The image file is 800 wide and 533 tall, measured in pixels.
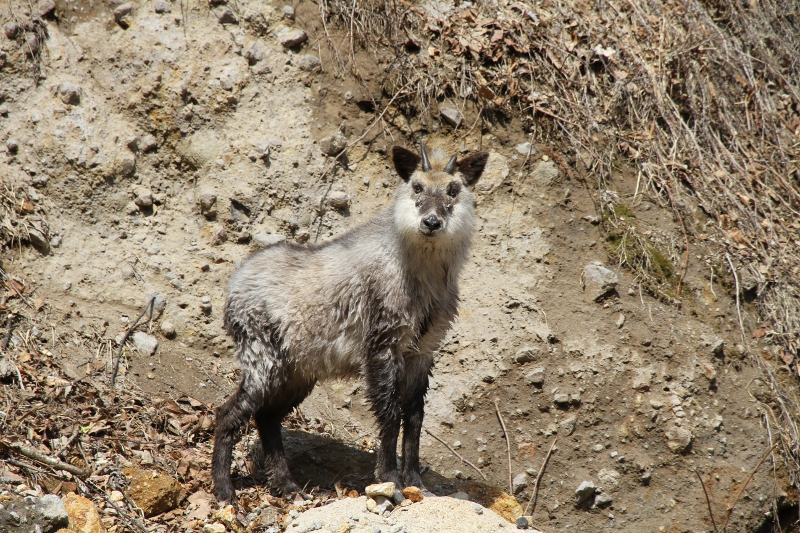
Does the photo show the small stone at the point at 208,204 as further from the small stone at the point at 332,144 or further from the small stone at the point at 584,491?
the small stone at the point at 584,491

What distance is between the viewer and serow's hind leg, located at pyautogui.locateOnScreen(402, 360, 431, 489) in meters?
5.10

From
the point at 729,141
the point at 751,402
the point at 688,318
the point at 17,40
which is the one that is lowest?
the point at 751,402

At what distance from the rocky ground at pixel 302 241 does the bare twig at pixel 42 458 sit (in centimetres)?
45

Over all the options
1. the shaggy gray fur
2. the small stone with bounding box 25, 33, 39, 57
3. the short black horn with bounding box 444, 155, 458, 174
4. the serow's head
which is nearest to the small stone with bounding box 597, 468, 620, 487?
the shaggy gray fur

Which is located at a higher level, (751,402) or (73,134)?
(73,134)

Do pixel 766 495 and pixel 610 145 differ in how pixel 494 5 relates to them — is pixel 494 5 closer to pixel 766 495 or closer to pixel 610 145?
pixel 610 145

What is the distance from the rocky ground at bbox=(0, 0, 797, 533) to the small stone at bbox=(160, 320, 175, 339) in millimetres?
43

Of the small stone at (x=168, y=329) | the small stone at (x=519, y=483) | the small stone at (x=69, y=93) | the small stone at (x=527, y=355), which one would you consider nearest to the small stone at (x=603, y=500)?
the small stone at (x=519, y=483)

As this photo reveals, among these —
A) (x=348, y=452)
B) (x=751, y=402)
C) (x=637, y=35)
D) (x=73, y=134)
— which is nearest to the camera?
(x=348, y=452)

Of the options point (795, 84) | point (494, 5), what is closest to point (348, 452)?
point (494, 5)

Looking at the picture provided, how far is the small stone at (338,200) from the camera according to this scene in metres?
7.32

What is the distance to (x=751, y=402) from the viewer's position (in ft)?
21.2

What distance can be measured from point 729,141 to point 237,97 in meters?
5.60

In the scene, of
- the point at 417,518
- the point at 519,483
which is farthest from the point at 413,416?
the point at 519,483
